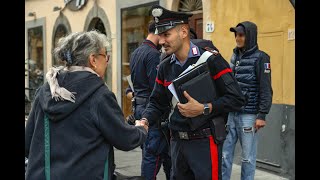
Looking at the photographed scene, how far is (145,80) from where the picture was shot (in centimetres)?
578

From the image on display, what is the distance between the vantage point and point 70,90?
2979mm

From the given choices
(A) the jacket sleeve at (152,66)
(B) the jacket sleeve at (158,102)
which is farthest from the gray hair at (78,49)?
(A) the jacket sleeve at (152,66)

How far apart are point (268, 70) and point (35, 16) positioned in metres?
12.3

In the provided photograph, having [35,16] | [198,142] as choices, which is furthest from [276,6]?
[35,16]

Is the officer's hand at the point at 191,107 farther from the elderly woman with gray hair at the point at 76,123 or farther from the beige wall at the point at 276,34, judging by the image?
the beige wall at the point at 276,34

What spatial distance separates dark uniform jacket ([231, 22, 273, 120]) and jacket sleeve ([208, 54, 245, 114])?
1.62m

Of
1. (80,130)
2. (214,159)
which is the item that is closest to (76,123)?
(80,130)

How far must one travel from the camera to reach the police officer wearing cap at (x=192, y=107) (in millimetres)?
3812

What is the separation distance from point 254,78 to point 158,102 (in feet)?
5.29

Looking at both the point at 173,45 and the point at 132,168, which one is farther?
the point at 132,168

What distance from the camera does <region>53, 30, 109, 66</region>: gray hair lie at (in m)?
3.05

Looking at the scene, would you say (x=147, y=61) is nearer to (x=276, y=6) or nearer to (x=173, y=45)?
(x=173, y=45)

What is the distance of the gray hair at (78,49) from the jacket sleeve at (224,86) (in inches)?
43.0
